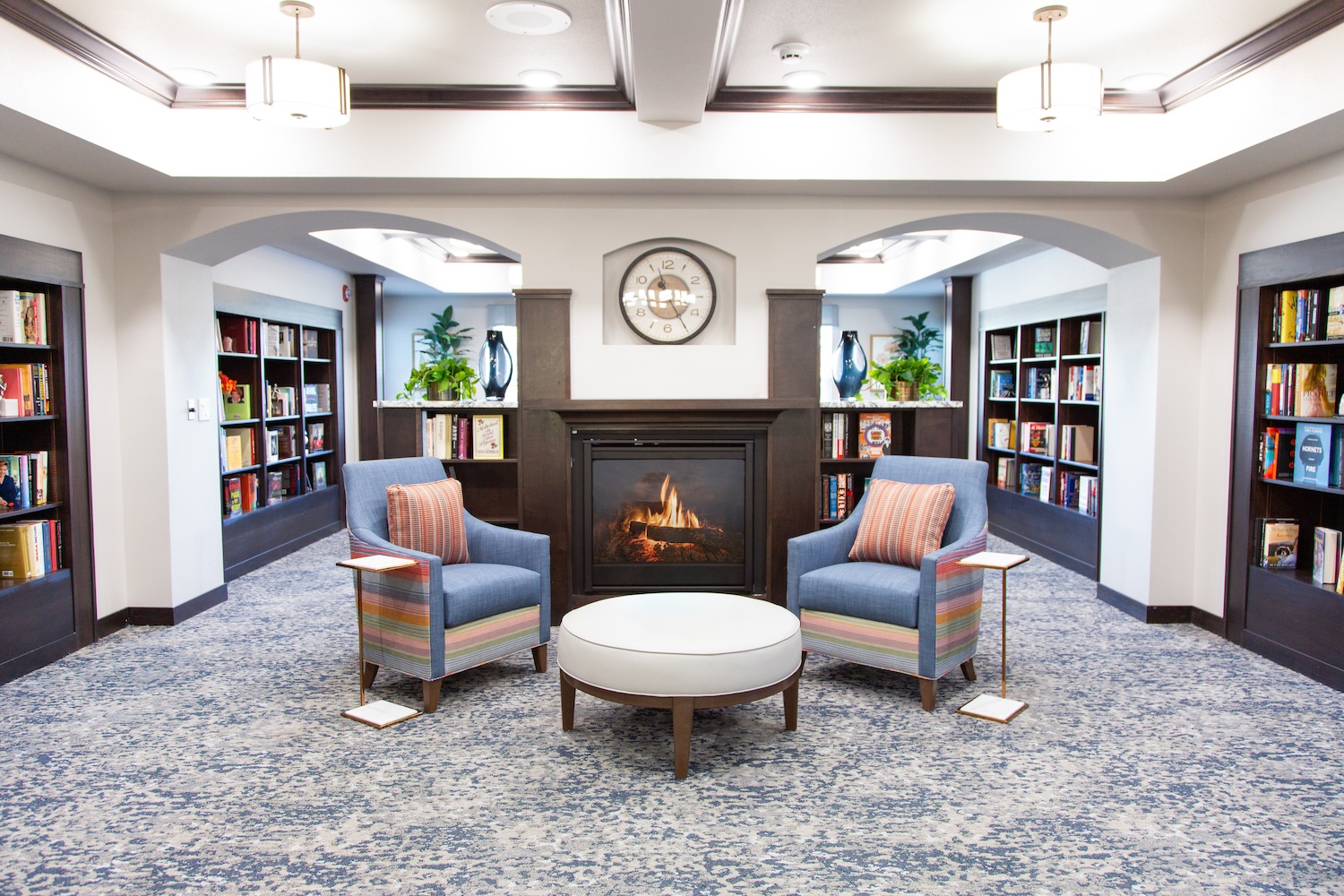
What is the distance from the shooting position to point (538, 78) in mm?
4141

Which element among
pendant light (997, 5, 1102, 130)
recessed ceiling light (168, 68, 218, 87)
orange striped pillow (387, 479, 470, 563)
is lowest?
orange striped pillow (387, 479, 470, 563)

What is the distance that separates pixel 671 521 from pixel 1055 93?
282 centimetres

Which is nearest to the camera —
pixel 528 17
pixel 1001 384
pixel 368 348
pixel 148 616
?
pixel 528 17

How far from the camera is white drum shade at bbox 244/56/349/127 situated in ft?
10.4

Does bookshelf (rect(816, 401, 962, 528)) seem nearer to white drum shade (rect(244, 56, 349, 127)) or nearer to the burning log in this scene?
→ the burning log

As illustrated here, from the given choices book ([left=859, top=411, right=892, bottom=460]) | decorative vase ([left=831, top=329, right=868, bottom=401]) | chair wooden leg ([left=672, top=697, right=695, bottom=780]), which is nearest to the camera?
chair wooden leg ([left=672, top=697, right=695, bottom=780])

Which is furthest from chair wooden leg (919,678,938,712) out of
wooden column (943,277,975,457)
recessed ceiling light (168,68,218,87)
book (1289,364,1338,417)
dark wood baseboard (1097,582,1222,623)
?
wooden column (943,277,975,457)

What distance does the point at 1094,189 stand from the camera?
4555mm

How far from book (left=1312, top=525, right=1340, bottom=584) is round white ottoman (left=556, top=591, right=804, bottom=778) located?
2.72 metres

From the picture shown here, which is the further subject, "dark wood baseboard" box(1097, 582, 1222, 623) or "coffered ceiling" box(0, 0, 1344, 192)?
"dark wood baseboard" box(1097, 582, 1222, 623)

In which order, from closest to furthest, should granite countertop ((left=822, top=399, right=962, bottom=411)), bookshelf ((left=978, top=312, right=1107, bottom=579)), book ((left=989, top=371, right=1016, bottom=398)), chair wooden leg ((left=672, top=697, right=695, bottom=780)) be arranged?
chair wooden leg ((left=672, top=697, right=695, bottom=780))
granite countertop ((left=822, top=399, right=962, bottom=411))
bookshelf ((left=978, top=312, right=1107, bottom=579))
book ((left=989, top=371, right=1016, bottom=398))

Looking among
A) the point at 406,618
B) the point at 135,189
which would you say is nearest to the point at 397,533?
the point at 406,618

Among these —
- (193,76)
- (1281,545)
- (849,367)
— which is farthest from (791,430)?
(193,76)

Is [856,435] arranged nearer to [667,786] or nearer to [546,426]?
[546,426]
